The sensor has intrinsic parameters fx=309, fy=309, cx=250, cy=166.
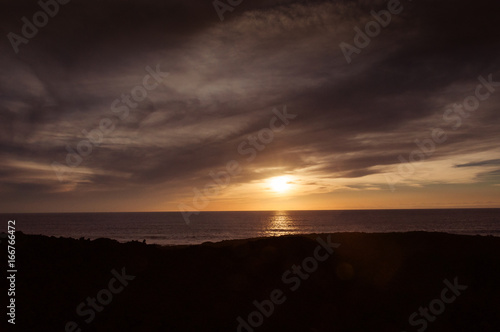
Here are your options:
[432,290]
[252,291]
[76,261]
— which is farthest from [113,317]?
[432,290]

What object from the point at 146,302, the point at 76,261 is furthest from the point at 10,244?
the point at 146,302

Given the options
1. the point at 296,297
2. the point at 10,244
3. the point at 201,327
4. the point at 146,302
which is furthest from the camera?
the point at 10,244

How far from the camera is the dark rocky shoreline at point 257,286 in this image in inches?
339

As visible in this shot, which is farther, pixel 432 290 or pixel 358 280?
pixel 358 280

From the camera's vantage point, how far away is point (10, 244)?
11531mm

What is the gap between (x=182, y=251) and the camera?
1264cm

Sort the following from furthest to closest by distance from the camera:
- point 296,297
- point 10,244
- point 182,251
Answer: point 182,251 < point 10,244 < point 296,297

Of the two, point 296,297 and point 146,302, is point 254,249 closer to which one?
point 296,297

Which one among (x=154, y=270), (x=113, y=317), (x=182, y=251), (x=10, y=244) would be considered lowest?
(x=113, y=317)

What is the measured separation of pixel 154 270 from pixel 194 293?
2.06m

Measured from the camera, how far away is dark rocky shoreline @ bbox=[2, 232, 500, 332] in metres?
8.62

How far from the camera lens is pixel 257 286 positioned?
10.2 metres

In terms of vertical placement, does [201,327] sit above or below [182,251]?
below

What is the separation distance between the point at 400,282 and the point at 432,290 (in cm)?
93
